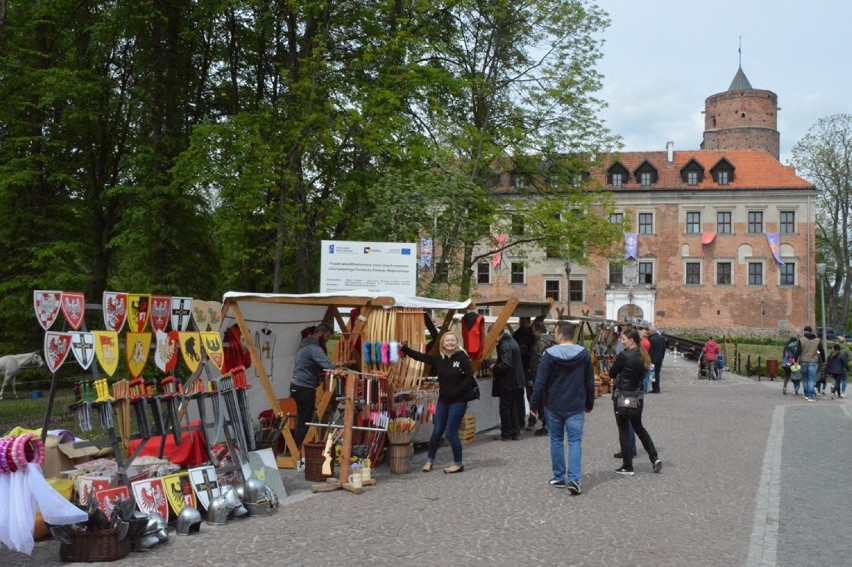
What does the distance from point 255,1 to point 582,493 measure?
54.9 feet

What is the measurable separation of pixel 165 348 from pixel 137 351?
0.94 feet

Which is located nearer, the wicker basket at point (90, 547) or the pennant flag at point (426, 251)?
the wicker basket at point (90, 547)

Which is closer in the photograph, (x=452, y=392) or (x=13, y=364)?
(x=452, y=392)

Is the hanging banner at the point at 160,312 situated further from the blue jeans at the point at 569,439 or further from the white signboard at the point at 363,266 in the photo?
the white signboard at the point at 363,266

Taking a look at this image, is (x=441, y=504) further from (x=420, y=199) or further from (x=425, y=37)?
(x=425, y=37)

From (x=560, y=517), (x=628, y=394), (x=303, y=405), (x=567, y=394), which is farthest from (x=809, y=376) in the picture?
(x=560, y=517)

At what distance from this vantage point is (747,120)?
79.1 meters

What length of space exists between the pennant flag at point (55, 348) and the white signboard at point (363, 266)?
8303mm

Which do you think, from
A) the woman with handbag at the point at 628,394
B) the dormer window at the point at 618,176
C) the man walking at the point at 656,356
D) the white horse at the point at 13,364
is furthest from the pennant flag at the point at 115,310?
the dormer window at the point at 618,176

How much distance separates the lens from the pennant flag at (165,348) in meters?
8.90

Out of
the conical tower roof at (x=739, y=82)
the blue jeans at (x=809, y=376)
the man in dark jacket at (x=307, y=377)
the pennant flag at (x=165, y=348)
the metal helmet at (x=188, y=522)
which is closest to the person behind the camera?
the metal helmet at (x=188, y=522)

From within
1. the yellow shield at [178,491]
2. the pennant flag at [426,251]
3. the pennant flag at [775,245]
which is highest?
the pennant flag at [775,245]

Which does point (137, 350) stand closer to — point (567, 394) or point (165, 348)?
point (165, 348)

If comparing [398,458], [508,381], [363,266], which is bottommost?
[398,458]
